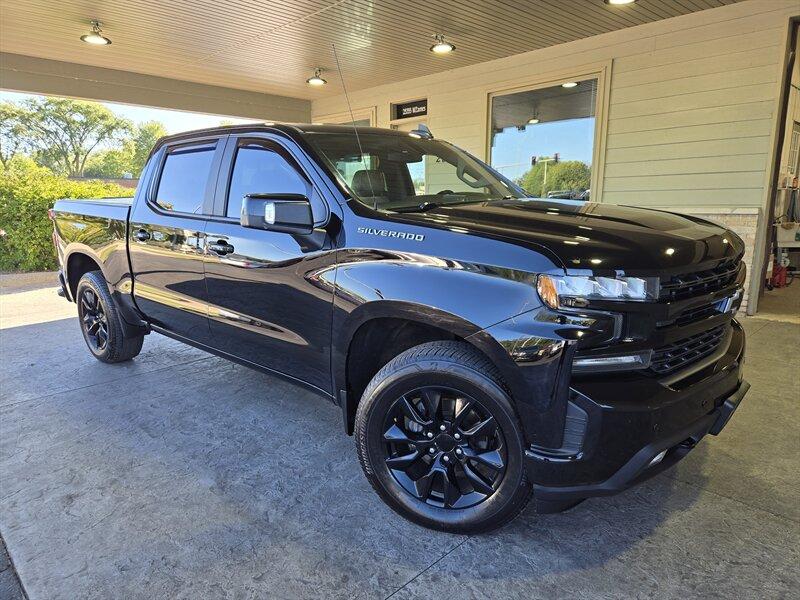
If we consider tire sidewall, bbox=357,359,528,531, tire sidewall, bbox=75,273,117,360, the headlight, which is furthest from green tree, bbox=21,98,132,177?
the headlight

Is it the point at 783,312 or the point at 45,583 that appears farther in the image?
the point at 783,312

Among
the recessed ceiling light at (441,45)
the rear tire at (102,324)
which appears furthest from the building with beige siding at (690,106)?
the rear tire at (102,324)

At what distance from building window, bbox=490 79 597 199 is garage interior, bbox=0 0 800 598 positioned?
0.04 metres

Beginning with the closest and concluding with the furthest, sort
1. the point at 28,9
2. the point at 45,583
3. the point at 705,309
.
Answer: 1. the point at 45,583
2. the point at 705,309
3. the point at 28,9

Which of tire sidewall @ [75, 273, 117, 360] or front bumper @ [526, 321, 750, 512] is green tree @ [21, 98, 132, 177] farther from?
front bumper @ [526, 321, 750, 512]

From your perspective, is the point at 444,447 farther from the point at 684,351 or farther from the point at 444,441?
the point at 684,351

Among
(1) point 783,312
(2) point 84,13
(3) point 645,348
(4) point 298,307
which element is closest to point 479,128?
(1) point 783,312

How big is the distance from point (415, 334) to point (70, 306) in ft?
21.2

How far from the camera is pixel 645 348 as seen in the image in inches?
73.2

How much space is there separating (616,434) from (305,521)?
142 centimetres

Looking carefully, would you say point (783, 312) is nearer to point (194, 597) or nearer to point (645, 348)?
point (645, 348)

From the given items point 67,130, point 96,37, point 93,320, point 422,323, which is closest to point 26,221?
point 96,37

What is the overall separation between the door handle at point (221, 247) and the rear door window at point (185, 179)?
0.35m

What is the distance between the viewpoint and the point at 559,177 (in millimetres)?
7750
